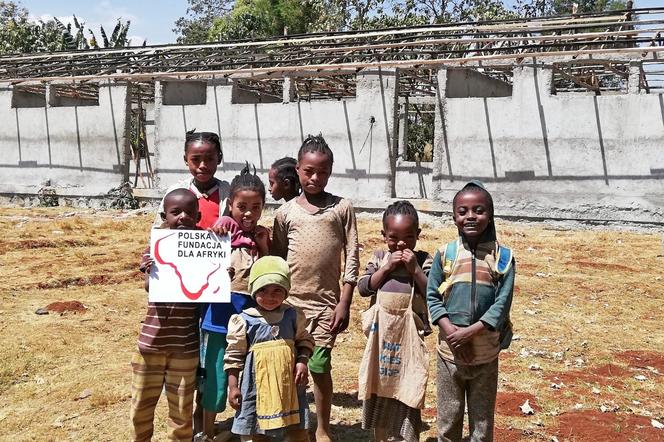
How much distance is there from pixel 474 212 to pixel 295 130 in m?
11.1

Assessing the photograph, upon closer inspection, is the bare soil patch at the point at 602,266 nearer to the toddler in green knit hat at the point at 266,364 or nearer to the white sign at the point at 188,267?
the toddler in green knit hat at the point at 266,364

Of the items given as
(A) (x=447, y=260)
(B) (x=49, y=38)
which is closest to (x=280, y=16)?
(B) (x=49, y=38)

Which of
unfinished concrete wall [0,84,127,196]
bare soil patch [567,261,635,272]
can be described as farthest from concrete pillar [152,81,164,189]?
bare soil patch [567,261,635,272]

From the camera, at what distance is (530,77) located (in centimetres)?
1159

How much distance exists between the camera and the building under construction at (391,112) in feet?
36.6

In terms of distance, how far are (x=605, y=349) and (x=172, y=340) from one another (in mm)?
3977

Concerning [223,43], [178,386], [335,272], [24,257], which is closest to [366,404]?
[335,272]

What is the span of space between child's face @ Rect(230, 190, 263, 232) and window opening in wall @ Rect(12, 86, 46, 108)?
52.2ft

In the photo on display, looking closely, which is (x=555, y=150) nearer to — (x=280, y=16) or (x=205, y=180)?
(x=205, y=180)

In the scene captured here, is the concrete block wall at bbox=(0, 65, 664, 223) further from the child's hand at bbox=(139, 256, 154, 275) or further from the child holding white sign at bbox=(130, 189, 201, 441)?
the child's hand at bbox=(139, 256, 154, 275)

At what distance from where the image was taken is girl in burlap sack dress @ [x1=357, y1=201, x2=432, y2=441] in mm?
3127

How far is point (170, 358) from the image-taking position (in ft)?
10.1

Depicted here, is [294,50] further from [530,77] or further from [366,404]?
[366,404]

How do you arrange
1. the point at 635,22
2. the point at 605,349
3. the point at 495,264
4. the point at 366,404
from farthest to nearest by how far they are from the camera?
1. the point at 635,22
2. the point at 605,349
3. the point at 366,404
4. the point at 495,264
